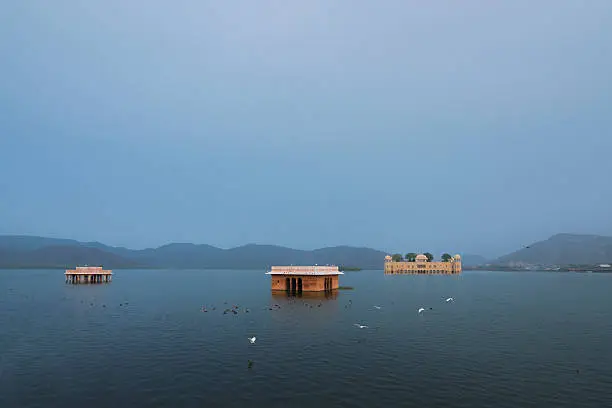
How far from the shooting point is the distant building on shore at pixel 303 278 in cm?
9981

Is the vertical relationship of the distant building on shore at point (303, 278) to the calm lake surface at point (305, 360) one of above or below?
above

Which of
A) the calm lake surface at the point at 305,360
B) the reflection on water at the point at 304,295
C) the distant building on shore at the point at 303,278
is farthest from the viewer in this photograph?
the distant building on shore at the point at 303,278

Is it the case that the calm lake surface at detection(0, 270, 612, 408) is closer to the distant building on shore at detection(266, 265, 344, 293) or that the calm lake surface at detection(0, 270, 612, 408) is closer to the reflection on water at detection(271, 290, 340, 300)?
the reflection on water at detection(271, 290, 340, 300)

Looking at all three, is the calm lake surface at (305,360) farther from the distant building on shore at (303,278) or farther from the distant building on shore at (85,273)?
the distant building on shore at (85,273)

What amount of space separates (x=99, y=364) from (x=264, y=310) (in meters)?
37.2

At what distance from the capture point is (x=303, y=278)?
327 ft

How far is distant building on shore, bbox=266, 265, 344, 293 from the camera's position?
327 ft

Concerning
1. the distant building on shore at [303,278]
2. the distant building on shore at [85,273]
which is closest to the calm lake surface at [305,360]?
the distant building on shore at [303,278]

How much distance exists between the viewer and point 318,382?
1225 inches

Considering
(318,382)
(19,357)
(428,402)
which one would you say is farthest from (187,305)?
(428,402)

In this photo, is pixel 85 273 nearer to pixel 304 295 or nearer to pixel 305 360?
pixel 304 295

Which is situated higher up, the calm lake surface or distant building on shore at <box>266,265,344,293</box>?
distant building on shore at <box>266,265,344,293</box>

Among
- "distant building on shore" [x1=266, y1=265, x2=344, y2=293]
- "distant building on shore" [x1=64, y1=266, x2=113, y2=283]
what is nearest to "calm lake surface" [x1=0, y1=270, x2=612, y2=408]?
"distant building on shore" [x1=266, y1=265, x2=344, y2=293]

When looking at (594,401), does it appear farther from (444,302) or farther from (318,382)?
(444,302)
